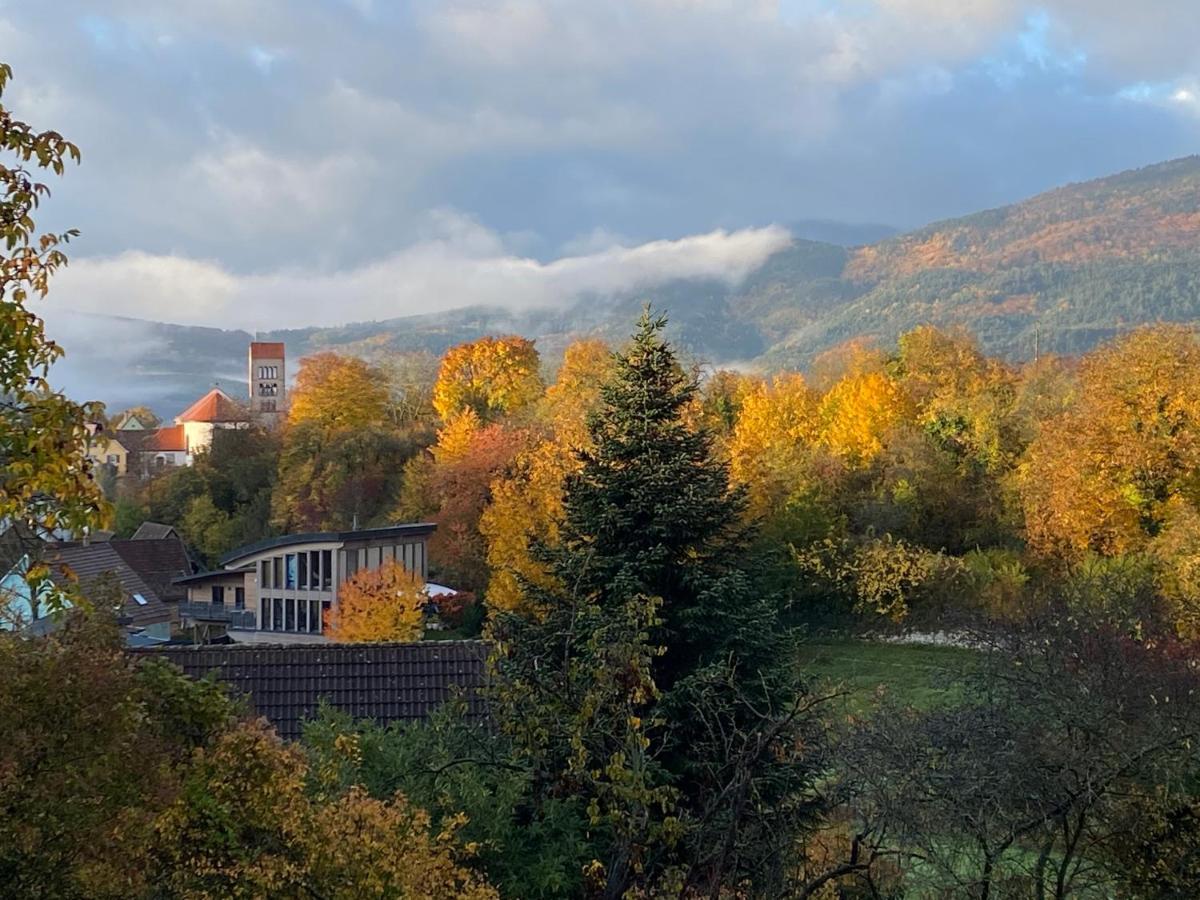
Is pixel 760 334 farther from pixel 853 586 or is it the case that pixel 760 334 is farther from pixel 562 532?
pixel 562 532

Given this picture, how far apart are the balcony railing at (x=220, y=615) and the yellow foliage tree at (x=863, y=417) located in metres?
18.7

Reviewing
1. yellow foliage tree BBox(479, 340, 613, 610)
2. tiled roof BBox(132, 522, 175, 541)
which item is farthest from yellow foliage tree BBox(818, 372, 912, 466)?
tiled roof BBox(132, 522, 175, 541)

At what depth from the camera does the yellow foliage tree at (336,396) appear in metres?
45.4

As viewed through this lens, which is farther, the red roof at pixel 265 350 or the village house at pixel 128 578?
the red roof at pixel 265 350

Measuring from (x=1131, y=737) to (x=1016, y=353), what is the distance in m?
77.7

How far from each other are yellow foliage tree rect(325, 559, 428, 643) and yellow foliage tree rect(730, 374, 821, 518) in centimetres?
895

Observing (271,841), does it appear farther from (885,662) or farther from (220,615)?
(220,615)

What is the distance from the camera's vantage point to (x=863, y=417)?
33.4m

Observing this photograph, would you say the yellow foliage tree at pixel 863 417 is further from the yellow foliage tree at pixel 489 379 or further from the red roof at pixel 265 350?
the red roof at pixel 265 350

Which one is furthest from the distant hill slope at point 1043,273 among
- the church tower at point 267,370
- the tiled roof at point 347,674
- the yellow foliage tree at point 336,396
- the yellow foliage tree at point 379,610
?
the tiled roof at point 347,674

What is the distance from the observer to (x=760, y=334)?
14150 cm

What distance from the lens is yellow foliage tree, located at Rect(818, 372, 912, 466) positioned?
3287 centimetres

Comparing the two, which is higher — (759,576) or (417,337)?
(417,337)

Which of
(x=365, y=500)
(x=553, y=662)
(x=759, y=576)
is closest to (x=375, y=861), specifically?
(x=553, y=662)
